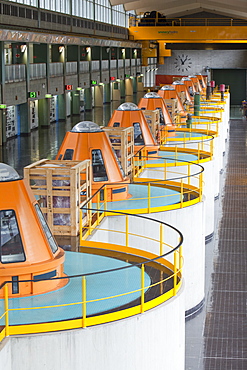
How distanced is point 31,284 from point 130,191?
29.0ft

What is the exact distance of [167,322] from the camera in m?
10.5

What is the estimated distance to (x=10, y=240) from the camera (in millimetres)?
10500

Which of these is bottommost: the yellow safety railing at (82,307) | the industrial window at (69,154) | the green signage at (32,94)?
the yellow safety railing at (82,307)

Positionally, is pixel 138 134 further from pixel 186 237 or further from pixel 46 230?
pixel 46 230

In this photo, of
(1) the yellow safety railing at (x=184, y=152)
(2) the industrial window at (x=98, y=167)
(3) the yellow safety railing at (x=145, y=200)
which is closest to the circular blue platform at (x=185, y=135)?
(1) the yellow safety railing at (x=184, y=152)

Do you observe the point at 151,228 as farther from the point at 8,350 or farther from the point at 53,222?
the point at 8,350

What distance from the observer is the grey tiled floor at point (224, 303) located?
47.4 feet

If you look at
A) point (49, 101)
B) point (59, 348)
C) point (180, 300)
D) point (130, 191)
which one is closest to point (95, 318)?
point (59, 348)

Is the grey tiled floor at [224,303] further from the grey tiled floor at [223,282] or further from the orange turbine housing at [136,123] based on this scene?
the orange turbine housing at [136,123]

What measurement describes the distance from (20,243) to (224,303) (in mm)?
8368

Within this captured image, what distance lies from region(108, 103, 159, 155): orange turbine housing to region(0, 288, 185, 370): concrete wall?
46.0ft

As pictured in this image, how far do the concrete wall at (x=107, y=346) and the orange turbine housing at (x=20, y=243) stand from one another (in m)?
1.42

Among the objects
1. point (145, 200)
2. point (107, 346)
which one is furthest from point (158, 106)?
point (107, 346)

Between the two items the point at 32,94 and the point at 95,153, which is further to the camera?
the point at 32,94
